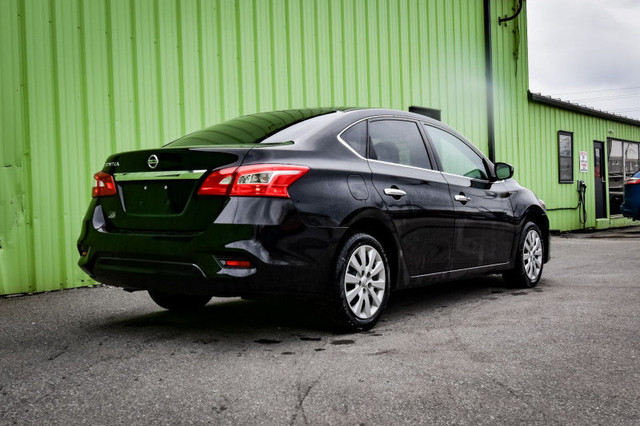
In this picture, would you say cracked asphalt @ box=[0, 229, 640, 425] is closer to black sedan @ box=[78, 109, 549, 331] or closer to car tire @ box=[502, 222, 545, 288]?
black sedan @ box=[78, 109, 549, 331]

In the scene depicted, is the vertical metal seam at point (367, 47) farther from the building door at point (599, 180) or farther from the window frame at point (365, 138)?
the building door at point (599, 180)

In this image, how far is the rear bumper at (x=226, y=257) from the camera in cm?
364

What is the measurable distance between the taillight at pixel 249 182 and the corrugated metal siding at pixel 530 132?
33.5ft

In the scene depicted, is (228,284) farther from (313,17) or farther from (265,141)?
(313,17)

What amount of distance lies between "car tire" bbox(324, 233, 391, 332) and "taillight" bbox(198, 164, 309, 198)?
65 cm

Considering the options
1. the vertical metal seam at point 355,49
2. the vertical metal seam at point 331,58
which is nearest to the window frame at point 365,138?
the vertical metal seam at point 331,58

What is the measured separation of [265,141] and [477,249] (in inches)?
91.9

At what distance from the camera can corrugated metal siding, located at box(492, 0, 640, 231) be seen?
13.5 metres

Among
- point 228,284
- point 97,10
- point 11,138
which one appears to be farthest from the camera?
point 97,10

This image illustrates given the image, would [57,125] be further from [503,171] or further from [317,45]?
[503,171]

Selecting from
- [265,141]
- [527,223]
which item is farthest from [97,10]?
[527,223]

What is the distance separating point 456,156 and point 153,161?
2.74m

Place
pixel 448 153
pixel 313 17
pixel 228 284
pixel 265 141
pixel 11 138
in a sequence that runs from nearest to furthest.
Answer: pixel 228 284 → pixel 265 141 → pixel 448 153 → pixel 11 138 → pixel 313 17

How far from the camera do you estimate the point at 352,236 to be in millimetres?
4156
